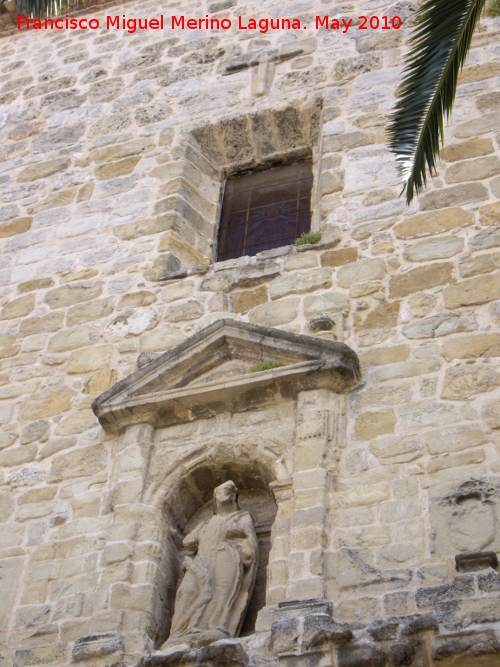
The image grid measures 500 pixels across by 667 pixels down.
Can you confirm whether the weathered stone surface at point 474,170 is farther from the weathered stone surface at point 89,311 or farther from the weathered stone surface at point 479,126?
the weathered stone surface at point 89,311

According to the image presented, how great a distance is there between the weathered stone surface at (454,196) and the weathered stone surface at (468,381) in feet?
5.01

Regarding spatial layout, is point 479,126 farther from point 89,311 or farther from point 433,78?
point 89,311

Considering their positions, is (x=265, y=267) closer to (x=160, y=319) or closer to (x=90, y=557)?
(x=160, y=319)

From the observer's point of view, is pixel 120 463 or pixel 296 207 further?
pixel 296 207

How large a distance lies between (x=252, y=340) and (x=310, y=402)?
2.08ft

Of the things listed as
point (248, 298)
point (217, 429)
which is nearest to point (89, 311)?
point (248, 298)

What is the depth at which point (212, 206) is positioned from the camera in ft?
30.8

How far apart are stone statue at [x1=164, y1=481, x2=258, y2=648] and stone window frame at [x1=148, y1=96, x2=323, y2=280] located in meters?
2.68

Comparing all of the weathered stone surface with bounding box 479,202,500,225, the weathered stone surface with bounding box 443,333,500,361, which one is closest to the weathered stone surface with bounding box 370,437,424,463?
the weathered stone surface with bounding box 443,333,500,361

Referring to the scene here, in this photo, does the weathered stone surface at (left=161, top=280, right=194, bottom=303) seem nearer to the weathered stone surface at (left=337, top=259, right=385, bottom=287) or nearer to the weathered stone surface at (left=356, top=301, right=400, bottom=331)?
the weathered stone surface at (left=337, top=259, right=385, bottom=287)

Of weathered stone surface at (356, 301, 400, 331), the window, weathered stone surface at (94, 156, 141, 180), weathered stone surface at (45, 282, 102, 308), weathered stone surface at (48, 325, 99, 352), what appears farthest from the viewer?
weathered stone surface at (94, 156, 141, 180)

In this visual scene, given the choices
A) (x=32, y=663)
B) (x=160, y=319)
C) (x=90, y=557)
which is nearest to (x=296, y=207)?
(x=160, y=319)

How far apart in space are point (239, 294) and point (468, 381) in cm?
190

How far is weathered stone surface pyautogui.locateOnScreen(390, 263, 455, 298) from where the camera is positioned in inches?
296
